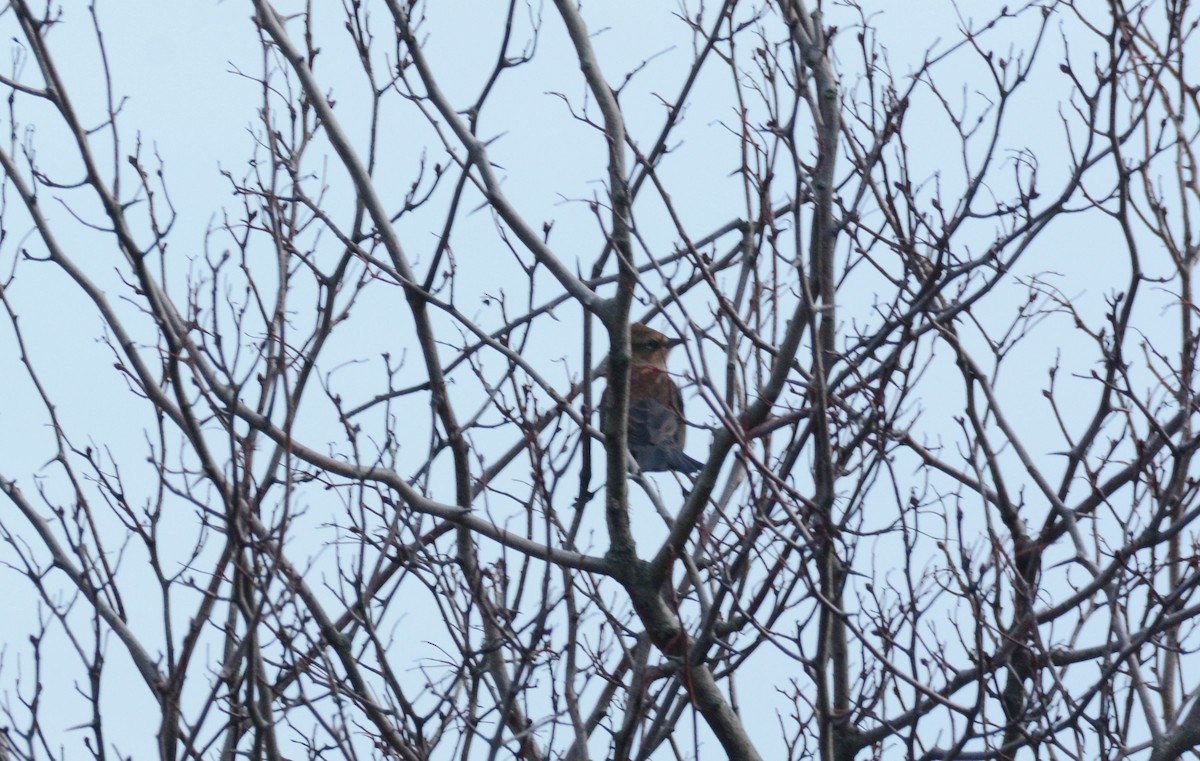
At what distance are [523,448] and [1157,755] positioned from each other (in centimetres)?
236

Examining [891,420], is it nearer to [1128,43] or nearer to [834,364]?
[834,364]

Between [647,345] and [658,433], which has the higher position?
[647,345]

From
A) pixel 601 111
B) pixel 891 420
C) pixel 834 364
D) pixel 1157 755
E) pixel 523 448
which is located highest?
pixel 601 111

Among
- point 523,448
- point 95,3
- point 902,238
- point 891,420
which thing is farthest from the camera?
point 523,448

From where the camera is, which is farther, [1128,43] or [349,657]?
[349,657]

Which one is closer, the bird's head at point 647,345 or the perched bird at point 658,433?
the perched bird at point 658,433

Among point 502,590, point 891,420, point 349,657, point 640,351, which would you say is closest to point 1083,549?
point 891,420

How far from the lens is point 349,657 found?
4.28 m

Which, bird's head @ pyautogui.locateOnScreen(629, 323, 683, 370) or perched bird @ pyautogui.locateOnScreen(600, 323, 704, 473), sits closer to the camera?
perched bird @ pyautogui.locateOnScreen(600, 323, 704, 473)

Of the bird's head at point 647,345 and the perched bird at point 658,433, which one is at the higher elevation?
the bird's head at point 647,345

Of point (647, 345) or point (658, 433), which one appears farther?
point (647, 345)

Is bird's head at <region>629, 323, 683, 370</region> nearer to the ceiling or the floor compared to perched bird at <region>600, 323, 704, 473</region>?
nearer to the ceiling

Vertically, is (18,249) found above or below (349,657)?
above

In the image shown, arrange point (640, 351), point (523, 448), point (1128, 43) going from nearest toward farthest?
1. point (1128, 43)
2. point (523, 448)
3. point (640, 351)
